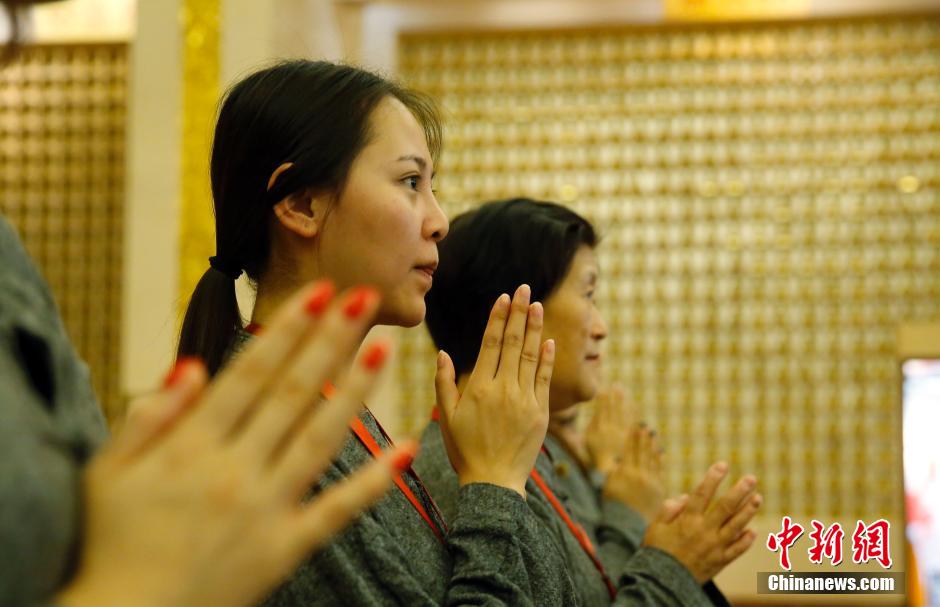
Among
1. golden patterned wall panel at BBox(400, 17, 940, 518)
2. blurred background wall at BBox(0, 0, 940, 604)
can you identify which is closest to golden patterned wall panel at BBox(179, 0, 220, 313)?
blurred background wall at BBox(0, 0, 940, 604)

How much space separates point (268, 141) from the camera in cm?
153

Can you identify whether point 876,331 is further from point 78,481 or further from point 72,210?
point 78,481

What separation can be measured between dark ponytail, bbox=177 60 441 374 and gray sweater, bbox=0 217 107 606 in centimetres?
76

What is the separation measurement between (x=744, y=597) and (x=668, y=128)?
99.9 inches

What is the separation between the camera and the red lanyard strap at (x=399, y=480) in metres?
1.43

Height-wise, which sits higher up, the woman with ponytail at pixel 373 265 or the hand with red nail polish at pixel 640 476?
the woman with ponytail at pixel 373 265

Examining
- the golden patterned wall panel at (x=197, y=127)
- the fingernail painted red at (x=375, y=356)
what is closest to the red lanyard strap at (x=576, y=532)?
the fingernail painted red at (x=375, y=356)

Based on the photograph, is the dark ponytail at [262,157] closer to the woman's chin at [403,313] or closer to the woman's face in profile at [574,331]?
the woman's chin at [403,313]

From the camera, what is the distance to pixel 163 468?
0.68 metres

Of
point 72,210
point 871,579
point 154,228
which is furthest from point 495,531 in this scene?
point 72,210

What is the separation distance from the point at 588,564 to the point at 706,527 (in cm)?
23

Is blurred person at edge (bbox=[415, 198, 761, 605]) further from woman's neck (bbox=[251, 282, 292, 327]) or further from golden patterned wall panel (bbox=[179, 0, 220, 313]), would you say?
golden patterned wall panel (bbox=[179, 0, 220, 313])

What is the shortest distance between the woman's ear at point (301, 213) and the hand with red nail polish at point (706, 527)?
2.97ft

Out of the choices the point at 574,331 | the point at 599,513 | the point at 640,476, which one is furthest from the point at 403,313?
the point at 599,513
